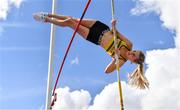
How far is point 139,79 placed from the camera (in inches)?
342

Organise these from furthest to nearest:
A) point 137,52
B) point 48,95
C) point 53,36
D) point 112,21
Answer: point 53,36 → point 48,95 → point 137,52 → point 112,21

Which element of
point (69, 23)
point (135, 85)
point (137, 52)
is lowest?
point (135, 85)

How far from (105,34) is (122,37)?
14.2 inches

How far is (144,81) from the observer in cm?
863

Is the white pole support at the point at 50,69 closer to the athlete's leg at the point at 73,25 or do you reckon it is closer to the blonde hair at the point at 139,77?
the athlete's leg at the point at 73,25

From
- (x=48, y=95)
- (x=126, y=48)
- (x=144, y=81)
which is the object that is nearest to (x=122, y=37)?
(x=126, y=48)

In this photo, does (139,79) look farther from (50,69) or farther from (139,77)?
(50,69)

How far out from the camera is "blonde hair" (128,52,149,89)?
8.66 metres

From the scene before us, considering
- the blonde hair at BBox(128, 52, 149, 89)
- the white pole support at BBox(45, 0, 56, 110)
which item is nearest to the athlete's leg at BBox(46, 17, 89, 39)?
the blonde hair at BBox(128, 52, 149, 89)

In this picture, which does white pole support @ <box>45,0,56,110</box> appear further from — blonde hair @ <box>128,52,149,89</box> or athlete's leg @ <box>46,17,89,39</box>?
blonde hair @ <box>128,52,149,89</box>

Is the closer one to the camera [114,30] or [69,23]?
[114,30]

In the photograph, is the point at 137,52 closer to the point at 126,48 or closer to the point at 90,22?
the point at 126,48

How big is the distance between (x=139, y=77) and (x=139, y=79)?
1.5 inches

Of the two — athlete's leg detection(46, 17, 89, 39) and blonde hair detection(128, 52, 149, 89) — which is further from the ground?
athlete's leg detection(46, 17, 89, 39)
